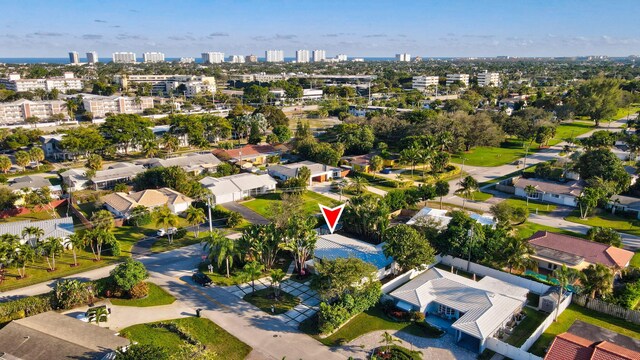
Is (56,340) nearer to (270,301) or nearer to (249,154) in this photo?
(270,301)

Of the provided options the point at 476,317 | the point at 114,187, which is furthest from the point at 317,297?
the point at 114,187

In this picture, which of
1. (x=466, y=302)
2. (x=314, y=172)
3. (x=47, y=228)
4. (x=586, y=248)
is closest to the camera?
(x=466, y=302)

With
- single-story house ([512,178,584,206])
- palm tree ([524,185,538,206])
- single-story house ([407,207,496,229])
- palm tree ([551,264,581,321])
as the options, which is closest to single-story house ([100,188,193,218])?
single-story house ([407,207,496,229])

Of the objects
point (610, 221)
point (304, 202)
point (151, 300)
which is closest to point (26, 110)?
point (304, 202)

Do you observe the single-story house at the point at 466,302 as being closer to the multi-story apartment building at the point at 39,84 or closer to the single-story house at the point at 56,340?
the single-story house at the point at 56,340

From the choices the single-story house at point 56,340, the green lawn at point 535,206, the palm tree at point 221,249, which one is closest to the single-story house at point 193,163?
the palm tree at point 221,249
